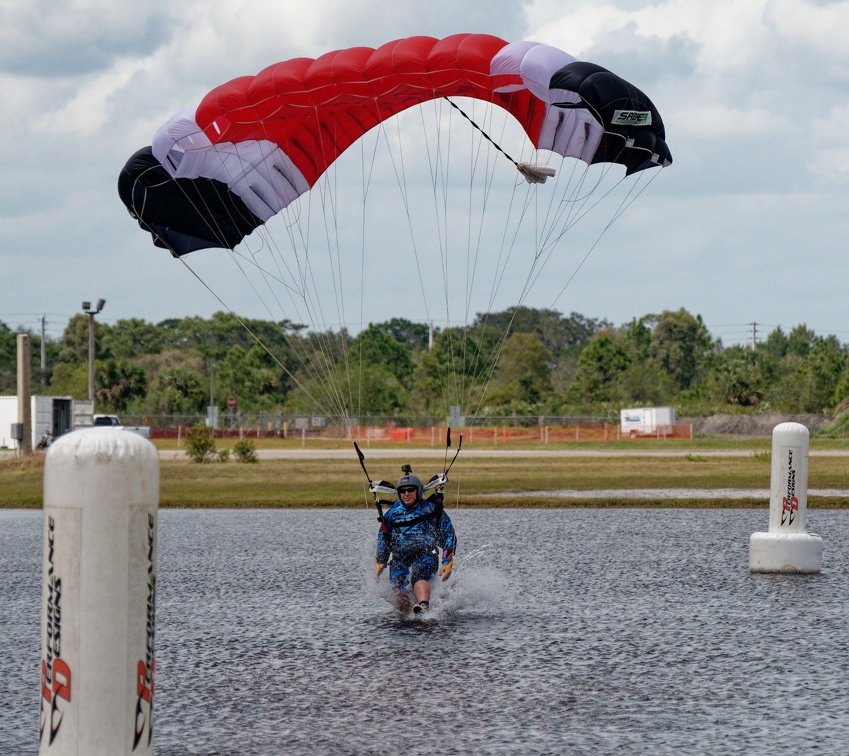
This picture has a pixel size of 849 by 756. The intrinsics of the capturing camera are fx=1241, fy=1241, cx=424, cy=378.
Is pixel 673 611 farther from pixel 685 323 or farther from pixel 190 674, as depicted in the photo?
pixel 685 323

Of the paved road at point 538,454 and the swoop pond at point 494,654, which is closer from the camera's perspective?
the swoop pond at point 494,654

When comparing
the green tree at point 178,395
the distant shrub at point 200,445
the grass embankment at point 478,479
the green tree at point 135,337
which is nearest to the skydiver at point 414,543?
the grass embankment at point 478,479

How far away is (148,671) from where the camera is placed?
5.29 meters

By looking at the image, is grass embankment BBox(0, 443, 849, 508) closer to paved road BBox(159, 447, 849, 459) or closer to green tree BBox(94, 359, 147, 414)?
paved road BBox(159, 447, 849, 459)

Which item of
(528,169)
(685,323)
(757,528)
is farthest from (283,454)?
(685,323)

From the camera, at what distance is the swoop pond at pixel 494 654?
25.6 feet

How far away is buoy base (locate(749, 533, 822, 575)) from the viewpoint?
15.1 m

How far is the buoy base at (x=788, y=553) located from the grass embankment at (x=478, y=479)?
9.20 metres

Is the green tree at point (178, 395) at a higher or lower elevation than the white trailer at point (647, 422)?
higher

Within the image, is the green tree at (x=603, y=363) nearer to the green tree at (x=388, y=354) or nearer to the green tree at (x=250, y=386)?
the green tree at (x=388, y=354)

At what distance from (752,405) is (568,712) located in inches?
3825

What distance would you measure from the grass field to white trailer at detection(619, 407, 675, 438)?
2442 cm

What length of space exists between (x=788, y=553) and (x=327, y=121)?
8573 mm

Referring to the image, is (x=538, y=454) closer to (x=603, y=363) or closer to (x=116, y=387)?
(x=116, y=387)
